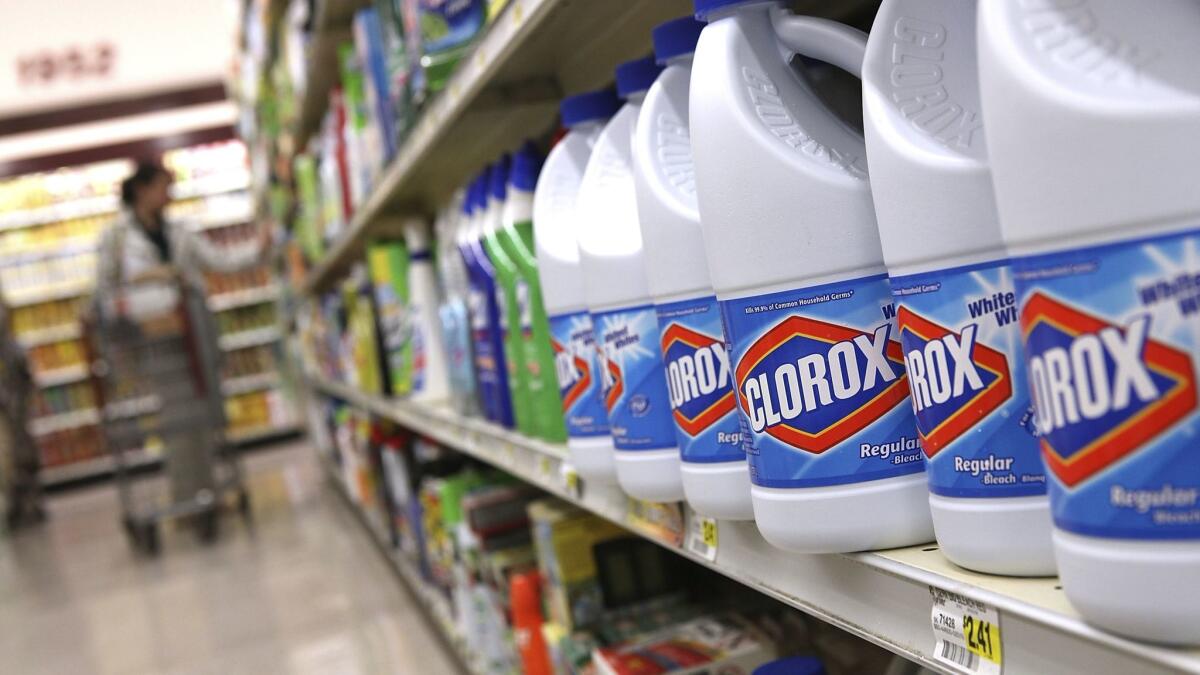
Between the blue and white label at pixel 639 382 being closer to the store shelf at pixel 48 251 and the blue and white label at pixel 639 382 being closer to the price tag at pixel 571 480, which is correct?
the price tag at pixel 571 480

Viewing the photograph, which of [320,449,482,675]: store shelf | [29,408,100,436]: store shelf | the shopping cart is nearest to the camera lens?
[320,449,482,675]: store shelf

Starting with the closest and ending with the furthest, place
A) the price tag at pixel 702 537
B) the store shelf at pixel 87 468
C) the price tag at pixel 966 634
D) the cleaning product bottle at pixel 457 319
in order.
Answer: the price tag at pixel 966 634 < the price tag at pixel 702 537 < the cleaning product bottle at pixel 457 319 < the store shelf at pixel 87 468

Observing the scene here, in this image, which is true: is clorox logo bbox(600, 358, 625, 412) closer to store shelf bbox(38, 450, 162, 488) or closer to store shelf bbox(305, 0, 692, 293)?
store shelf bbox(305, 0, 692, 293)

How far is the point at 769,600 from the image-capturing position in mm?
1668

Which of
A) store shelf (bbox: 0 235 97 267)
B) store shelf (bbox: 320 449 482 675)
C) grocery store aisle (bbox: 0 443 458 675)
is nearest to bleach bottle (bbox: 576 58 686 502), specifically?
store shelf (bbox: 320 449 482 675)

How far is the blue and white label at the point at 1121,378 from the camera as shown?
0.47 m

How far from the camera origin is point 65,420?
1012 centimetres

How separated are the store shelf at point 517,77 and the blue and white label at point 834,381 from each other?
1.72ft

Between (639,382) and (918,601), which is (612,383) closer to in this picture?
(639,382)

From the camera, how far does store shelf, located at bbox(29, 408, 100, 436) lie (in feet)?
32.9

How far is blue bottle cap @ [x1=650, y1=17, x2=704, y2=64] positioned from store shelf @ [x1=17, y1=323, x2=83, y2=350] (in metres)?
10.4

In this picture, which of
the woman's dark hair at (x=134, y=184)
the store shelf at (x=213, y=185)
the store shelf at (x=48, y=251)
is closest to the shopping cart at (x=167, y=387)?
the woman's dark hair at (x=134, y=184)

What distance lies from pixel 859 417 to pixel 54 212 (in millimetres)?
11219

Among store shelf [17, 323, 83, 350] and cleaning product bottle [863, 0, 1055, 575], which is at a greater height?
store shelf [17, 323, 83, 350]
